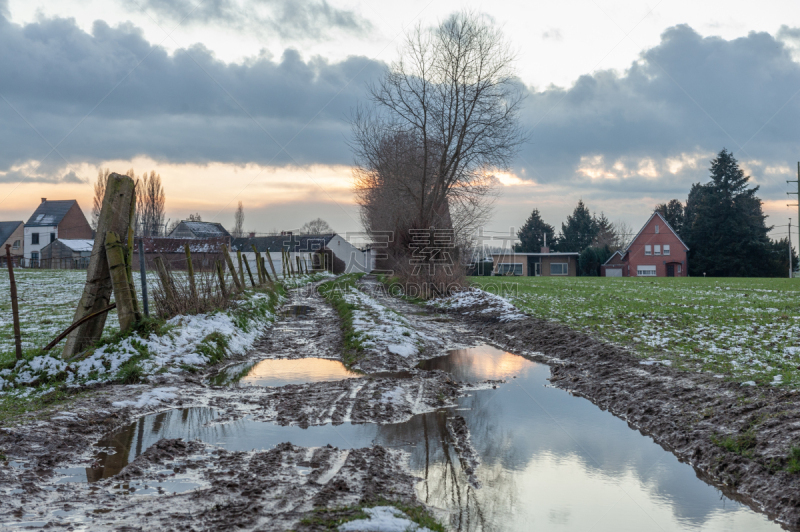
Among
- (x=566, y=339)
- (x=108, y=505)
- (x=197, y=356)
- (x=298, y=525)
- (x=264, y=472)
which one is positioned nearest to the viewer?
(x=298, y=525)

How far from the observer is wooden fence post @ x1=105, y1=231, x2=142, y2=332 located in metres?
9.04

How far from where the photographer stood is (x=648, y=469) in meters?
5.65

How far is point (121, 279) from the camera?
358 inches

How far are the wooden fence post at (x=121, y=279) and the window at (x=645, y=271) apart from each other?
6954 centimetres

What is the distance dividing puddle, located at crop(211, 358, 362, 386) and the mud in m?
3.92

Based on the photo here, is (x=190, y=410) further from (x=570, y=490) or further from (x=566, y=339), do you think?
(x=566, y=339)

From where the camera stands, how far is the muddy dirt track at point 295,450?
14.0ft

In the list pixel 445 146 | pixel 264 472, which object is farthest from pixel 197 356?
pixel 445 146

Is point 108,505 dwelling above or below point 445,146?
below

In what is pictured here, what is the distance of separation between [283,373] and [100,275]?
11.4 ft

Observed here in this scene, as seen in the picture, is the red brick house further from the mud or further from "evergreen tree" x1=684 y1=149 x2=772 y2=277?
the mud

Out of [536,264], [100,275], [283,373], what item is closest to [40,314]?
[100,275]

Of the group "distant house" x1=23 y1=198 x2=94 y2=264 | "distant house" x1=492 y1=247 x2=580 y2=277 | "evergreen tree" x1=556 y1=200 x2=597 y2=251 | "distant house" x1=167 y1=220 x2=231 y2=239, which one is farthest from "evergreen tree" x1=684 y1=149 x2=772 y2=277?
"distant house" x1=23 y1=198 x2=94 y2=264

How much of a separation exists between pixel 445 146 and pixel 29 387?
23630 millimetres
